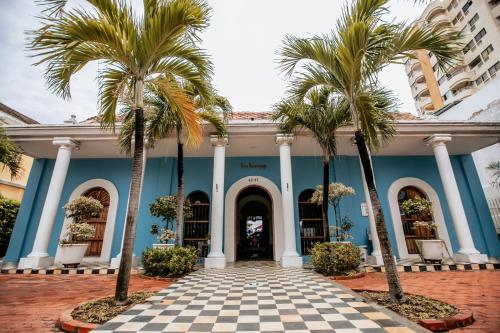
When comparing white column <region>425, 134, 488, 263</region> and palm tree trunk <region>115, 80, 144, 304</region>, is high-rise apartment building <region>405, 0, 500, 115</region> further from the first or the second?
palm tree trunk <region>115, 80, 144, 304</region>

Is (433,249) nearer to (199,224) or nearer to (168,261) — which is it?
(168,261)

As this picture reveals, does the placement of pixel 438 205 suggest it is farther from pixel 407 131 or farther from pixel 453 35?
pixel 453 35

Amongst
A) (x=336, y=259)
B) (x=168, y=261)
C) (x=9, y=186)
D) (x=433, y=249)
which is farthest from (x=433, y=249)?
(x=9, y=186)

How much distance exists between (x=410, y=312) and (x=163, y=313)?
3350mm

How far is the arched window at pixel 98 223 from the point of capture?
910 cm

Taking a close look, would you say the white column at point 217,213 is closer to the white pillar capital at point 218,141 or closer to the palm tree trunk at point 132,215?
the white pillar capital at point 218,141

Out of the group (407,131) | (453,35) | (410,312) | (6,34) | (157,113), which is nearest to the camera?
(410,312)

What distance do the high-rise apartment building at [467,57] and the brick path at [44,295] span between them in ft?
76.4

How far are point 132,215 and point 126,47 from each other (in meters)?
2.68

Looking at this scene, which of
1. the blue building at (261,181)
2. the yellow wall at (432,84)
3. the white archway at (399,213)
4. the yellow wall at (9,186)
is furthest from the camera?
the yellow wall at (432,84)

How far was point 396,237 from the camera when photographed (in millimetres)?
8891

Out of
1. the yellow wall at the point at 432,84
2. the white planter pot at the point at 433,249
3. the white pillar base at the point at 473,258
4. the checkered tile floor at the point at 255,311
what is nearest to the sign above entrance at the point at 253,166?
the checkered tile floor at the point at 255,311

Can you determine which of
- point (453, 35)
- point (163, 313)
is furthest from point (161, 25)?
point (453, 35)

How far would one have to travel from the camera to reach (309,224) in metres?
9.34
